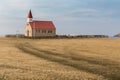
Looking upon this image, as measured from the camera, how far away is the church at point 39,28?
108 meters

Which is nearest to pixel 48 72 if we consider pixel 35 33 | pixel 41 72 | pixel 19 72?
pixel 41 72

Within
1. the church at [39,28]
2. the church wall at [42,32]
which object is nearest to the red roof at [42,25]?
the church at [39,28]

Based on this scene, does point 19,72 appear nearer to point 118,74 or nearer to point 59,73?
point 59,73

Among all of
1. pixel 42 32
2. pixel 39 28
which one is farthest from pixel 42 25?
pixel 42 32

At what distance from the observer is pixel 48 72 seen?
25.5 meters

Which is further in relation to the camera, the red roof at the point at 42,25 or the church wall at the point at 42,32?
the church wall at the point at 42,32

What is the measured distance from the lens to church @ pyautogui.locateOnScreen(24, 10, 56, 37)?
107831mm

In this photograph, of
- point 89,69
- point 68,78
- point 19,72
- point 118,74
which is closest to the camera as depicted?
point 68,78

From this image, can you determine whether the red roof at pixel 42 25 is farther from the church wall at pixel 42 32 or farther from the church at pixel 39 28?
the church wall at pixel 42 32

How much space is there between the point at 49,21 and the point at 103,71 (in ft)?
273

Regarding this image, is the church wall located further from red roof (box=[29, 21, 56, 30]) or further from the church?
red roof (box=[29, 21, 56, 30])

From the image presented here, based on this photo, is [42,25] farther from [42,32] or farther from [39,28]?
[42,32]

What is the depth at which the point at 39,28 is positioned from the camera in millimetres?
108188

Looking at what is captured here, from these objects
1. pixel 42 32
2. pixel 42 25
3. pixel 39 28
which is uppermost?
pixel 42 25
